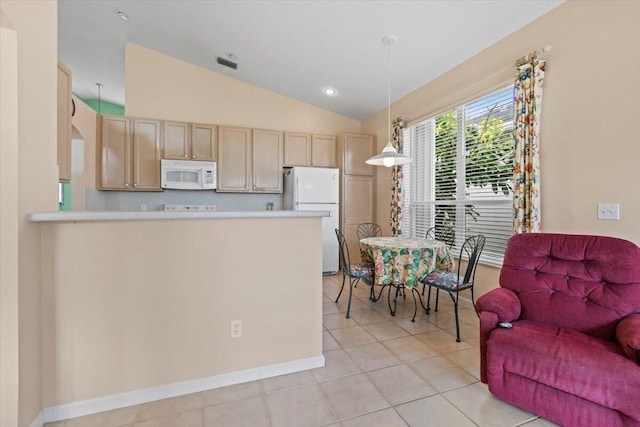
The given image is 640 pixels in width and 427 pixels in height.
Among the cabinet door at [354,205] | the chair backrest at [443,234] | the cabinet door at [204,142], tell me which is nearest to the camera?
the chair backrest at [443,234]

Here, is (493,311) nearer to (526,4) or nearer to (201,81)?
(526,4)

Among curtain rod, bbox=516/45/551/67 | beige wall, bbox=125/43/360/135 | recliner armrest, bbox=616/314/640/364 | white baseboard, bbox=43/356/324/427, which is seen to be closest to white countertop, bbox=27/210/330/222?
white baseboard, bbox=43/356/324/427

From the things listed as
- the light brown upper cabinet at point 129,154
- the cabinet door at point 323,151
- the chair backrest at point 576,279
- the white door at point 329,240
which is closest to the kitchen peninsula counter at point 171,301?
the chair backrest at point 576,279

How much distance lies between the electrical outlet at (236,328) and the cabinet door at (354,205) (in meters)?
3.22

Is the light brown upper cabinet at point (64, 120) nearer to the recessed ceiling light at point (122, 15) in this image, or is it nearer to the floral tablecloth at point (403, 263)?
the recessed ceiling light at point (122, 15)

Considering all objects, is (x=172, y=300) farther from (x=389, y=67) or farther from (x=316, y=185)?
(x=389, y=67)

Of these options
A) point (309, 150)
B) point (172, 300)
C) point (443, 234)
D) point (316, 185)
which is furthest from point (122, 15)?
point (443, 234)

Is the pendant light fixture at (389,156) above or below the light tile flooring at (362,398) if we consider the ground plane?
above

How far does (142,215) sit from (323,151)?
371 centimetres

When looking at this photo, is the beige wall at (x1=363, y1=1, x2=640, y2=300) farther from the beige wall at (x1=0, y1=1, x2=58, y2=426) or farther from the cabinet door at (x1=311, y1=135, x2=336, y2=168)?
the beige wall at (x1=0, y1=1, x2=58, y2=426)

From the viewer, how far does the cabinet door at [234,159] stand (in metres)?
4.50

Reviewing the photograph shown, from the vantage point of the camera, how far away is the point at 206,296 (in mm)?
1807

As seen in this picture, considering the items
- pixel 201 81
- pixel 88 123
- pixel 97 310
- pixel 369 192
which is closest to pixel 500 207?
pixel 369 192

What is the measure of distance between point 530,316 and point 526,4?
253 centimetres
